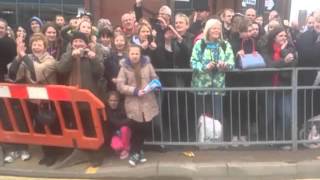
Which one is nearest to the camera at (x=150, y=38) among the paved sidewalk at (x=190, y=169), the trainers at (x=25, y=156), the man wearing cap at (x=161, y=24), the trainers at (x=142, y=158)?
the man wearing cap at (x=161, y=24)

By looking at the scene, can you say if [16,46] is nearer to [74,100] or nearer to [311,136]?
[74,100]

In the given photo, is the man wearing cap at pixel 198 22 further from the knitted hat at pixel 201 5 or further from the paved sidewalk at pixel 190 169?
the paved sidewalk at pixel 190 169

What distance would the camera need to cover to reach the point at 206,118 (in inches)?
303

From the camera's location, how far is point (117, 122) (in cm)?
735

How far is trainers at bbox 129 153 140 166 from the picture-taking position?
7.30 meters

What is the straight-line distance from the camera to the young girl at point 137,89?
7.25 metres

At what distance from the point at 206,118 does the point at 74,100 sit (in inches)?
68.9

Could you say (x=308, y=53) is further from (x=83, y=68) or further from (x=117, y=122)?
(x=83, y=68)

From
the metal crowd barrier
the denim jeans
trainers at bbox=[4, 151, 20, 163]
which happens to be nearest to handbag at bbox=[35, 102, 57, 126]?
trainers at bbox=[4, 151, 20, 163]

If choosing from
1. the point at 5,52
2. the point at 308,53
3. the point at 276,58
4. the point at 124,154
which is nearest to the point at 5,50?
the point at 5,52

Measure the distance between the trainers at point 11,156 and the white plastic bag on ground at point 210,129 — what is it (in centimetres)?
240

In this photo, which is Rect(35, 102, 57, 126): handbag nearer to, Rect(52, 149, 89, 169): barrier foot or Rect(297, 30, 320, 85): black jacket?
Rect(52, 149, 89, 169): barrier foot

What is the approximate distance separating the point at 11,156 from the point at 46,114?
0.86 m

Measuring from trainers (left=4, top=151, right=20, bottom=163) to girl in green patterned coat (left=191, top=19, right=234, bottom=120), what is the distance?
8.07 feet
